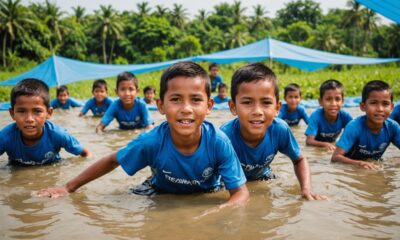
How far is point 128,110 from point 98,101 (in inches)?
78.2

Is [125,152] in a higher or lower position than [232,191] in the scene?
higher

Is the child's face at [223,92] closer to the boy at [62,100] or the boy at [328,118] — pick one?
the boy at [62,100]

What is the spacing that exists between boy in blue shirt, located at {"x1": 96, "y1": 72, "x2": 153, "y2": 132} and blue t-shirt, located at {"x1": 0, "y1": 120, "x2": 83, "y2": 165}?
202cm

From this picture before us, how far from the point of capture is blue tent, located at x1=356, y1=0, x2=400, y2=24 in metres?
3.35

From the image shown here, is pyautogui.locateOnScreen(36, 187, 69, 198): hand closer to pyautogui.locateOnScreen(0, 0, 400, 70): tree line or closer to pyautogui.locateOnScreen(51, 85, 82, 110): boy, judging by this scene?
pyautogui.locateOnScreen(51, 85, 82, 110): boy

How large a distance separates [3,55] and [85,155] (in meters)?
28.0

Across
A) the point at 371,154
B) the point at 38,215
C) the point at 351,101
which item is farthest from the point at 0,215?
the point at 351,101

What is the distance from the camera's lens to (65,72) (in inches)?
372

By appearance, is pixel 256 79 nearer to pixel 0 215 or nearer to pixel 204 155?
pixel 204 155

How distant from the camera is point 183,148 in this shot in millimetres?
2381

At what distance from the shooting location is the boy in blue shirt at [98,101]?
7.29 metres

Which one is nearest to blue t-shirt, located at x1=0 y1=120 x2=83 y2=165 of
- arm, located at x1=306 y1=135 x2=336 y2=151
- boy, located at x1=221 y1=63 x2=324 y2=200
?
boy, located at x1=221 y1=63 x2=324 y2=200

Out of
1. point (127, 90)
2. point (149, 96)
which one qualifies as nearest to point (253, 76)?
point (127, 90)

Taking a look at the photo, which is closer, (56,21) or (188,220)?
(188,220)
